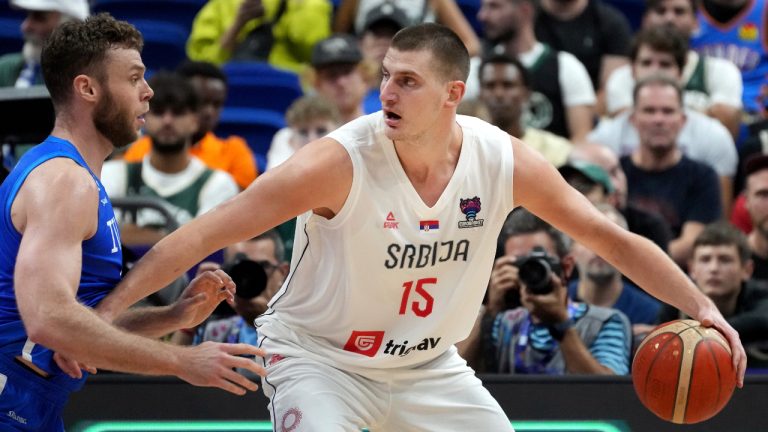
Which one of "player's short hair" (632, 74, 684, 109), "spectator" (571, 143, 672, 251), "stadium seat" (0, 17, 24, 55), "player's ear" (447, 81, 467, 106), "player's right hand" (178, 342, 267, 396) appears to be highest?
"player's ear" (447, 81, 467, 106)

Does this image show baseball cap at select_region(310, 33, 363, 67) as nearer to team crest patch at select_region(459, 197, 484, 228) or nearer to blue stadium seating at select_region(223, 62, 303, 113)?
blue stadium seating at select_region(223, 62, 303, 113)

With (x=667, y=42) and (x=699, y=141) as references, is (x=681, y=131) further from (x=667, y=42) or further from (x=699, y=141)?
(x=667, y=42)

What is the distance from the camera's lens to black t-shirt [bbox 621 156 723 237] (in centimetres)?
834

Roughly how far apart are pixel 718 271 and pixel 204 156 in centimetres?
369

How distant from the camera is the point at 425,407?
4703 mm

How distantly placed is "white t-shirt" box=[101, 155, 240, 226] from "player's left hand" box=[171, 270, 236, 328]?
3364 mm

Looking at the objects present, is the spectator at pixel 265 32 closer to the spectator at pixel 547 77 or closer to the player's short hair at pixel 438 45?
the spectator at pixel 547 77

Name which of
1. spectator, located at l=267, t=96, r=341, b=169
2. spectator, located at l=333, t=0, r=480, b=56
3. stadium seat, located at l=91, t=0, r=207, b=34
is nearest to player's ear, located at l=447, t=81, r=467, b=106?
spectator, located at l=267, t=96, r=341, b=169

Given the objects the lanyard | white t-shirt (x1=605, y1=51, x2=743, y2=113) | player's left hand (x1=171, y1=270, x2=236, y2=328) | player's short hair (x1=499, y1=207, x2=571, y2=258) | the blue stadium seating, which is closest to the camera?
player's left hand (x1=171, y1=270, x2=236, y2=328)

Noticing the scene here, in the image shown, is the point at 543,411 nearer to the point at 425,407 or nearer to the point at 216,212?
the point at 425,407

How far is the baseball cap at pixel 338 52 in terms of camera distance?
915cm

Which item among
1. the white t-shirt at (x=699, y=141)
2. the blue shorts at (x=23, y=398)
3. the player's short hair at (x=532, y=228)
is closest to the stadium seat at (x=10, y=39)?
the white t-shirt at (x=699, y=141)

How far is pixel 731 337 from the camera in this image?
15.3ft

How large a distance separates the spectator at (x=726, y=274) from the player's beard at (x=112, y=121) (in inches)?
131
